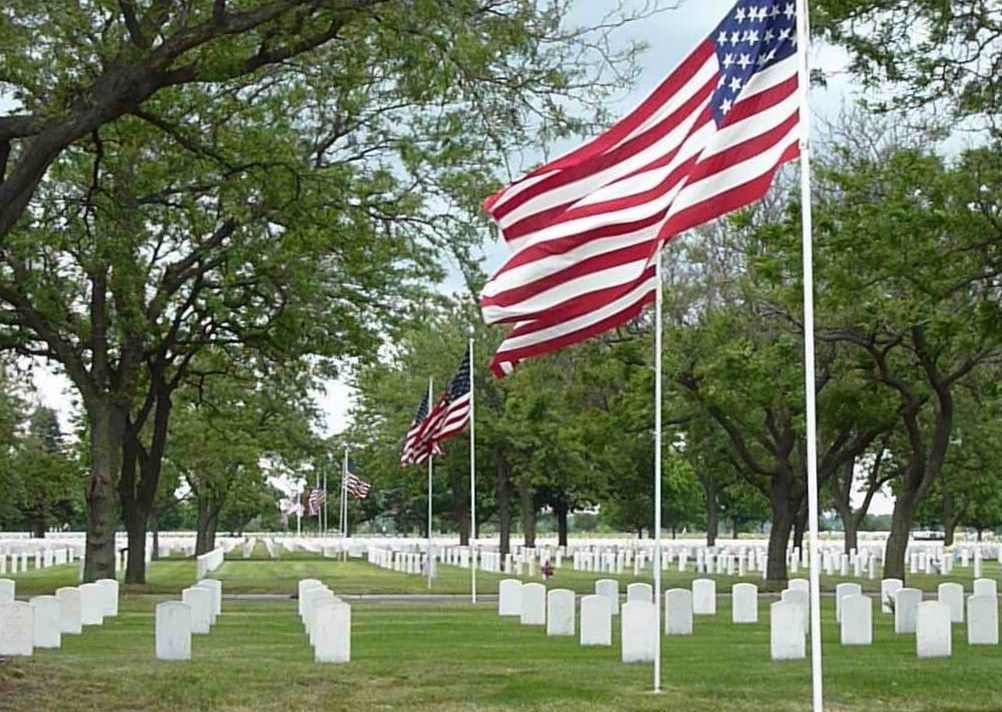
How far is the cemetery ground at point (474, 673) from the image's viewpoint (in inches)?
578

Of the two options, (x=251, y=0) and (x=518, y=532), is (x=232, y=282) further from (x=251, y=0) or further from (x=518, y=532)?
(x=518, y=532)

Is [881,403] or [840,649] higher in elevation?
[881,403]

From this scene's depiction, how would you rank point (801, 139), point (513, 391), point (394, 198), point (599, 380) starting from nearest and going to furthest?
1. point (801, 139)
2. point (394, 198)
3. point (599, 380)
4. point (513, 391)

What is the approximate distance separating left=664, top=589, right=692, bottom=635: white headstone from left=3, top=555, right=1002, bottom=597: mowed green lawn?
16.0m

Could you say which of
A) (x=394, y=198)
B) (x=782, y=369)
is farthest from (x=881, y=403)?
(x=394, y=198)

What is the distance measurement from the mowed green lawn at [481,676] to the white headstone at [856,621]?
23cm

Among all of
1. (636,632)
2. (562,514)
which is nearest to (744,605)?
(636,632)

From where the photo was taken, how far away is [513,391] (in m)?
53.9

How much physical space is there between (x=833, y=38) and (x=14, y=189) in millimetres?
10558

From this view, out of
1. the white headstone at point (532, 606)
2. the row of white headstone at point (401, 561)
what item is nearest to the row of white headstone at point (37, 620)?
the white headstone at point (532, 606)

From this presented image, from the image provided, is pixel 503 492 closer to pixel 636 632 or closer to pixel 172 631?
pixel 172 631

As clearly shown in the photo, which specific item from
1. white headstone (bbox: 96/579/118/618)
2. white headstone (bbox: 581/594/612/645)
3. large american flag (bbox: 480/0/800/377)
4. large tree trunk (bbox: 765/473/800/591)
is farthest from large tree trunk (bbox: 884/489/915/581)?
large american flag (bbox: 480/0/800/377)

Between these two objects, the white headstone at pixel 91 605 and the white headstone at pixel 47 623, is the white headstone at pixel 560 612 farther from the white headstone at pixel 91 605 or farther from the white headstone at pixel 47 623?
the white headstone at pixel 91 605

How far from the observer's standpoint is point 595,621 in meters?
19.8
